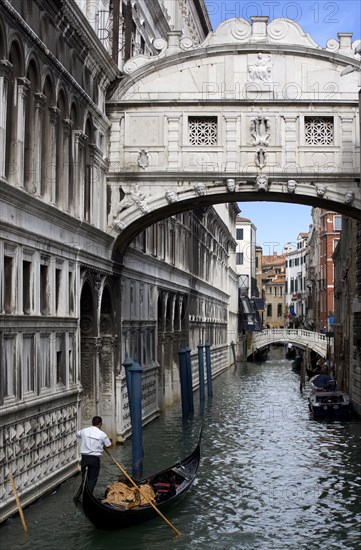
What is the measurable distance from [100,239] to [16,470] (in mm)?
5498

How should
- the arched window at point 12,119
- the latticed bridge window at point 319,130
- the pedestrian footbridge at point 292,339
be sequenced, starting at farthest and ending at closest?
1. the pedestrian footbridge at point 292,339
2. the latticed bridge window at point 319,130
3. the arched window at point 12,119

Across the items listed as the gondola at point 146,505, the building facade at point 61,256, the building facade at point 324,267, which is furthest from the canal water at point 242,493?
the building facade at point 324,267

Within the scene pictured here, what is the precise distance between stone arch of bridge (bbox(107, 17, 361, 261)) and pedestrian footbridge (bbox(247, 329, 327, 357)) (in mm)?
31017

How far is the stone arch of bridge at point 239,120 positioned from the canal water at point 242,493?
13.9 ft

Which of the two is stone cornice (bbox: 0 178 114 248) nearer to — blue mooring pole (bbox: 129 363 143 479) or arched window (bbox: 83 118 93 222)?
arched window (bbox: 83 118 93 222)

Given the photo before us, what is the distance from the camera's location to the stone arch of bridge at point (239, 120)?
15898 millimetres

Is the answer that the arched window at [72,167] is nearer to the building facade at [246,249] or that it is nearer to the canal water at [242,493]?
the canal water at [242,493]

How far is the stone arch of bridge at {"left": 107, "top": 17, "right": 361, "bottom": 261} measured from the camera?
15898 mm

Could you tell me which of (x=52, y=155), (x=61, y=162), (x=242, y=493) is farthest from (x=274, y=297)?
(x=52, y=155)

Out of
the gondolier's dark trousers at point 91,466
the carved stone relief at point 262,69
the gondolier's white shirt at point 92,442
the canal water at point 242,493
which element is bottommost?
the canal water at point 242,493

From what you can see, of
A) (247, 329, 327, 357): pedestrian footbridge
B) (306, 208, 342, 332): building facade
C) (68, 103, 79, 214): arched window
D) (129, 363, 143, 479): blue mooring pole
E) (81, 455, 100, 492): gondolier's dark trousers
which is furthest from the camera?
(306, 208, 342, 332): building facade

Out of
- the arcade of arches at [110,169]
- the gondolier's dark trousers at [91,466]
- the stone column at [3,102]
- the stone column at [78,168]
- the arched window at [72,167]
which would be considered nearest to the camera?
the stone column at [3,102]

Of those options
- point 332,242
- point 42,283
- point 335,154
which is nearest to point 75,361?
point 42,283

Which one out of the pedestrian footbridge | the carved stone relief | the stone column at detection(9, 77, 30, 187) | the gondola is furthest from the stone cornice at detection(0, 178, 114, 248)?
the pedestrian footbridge
